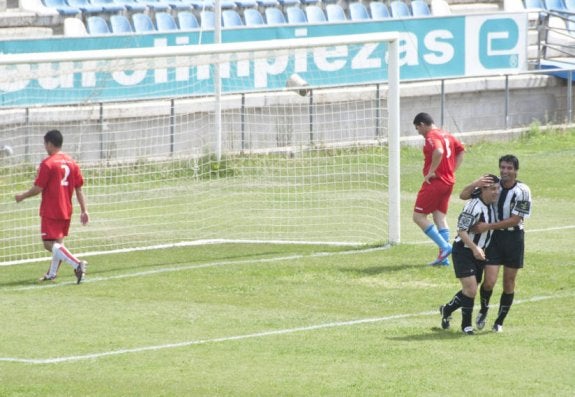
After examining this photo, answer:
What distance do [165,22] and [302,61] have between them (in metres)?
4.03

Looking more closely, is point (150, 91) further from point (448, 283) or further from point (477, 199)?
point (477, 199)

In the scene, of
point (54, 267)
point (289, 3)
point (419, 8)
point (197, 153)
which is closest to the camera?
point (54, 267)

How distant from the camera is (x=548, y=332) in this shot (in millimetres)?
13438

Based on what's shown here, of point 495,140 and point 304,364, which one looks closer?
point 304,364

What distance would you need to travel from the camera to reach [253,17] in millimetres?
32031

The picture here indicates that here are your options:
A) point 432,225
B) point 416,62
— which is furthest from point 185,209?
point 416,62

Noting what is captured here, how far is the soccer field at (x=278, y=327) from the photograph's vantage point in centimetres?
1155

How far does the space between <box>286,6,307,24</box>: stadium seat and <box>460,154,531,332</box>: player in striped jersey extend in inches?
776

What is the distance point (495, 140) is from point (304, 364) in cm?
1919

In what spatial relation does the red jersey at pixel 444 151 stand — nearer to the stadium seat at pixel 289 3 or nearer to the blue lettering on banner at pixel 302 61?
the blue lettering on banner at pixel 302 61

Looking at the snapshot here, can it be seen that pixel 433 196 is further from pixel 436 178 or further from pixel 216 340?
pixel 216 340

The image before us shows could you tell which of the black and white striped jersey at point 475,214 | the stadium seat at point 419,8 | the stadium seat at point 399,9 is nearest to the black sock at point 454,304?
the black and white striped jersey at point 475,214

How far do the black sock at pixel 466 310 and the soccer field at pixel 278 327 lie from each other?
0.13 m

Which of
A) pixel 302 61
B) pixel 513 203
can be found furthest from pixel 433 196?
pixel 302 61
